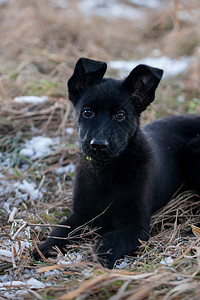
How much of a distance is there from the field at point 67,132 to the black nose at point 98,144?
2.20 ft

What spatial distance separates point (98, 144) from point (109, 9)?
9908mm

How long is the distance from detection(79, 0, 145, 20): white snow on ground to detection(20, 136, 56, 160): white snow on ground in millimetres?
6431

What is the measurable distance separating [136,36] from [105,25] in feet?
3.20

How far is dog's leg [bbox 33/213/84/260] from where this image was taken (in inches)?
123

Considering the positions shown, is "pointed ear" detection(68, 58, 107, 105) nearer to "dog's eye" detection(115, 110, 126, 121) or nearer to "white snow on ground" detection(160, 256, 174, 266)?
"dog's eye" detection(115, 110, 126, 121)

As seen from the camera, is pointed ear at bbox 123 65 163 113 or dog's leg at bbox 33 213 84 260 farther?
pointed ear at bbox 123 65 163 113

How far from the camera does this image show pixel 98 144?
9.62 ft

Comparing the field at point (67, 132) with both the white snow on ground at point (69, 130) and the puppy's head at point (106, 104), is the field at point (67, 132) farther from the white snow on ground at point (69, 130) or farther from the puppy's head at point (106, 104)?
the puppy's head at point (106, 104)

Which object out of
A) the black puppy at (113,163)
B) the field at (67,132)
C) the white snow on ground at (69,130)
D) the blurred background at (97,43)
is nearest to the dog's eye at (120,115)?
the black puppy at (113,163)

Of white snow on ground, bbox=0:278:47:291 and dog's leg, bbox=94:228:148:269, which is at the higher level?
white snow on ground, bbox=0:278:47:291

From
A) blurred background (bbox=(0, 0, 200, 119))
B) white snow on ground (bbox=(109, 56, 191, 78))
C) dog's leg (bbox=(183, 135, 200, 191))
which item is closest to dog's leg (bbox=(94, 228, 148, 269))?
dog's leg (bbox=(183, 135, 200, 191))

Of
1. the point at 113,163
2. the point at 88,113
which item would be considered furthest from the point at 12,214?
the point at 88,113

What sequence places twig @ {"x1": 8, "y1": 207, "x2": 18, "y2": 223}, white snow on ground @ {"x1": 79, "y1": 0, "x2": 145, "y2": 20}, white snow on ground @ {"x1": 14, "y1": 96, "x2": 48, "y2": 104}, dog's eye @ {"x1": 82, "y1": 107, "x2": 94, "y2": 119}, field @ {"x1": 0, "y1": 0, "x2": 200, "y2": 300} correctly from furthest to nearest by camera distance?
1. white snow on ground @ {"x1": 79, "y1": 0, "x2": 145, "y2": 20}
2. white snow on ground @ {"x1": 14, "y1": 96, "x2": 48, "y2": 104}
3. twig @ {"x1": 8, "y1": 207, "x2": 18, "y2": 223}
4. dog's eye @ {"x1": 82, "y1": 107, "x2": 94, "y2": 119}
5. field @ {"x1": 0, "y1": 0, "x2": 200, "y2": 300}

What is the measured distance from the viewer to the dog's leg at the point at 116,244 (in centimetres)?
289
